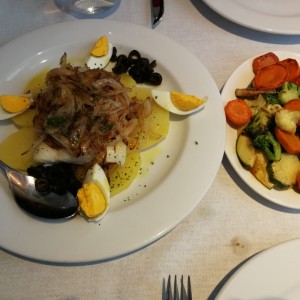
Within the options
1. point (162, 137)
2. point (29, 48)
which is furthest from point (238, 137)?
point (29, 48)

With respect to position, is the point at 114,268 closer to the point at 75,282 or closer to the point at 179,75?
the point at 75,282

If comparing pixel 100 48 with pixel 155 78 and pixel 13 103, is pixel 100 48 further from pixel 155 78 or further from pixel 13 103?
pixel 13 103

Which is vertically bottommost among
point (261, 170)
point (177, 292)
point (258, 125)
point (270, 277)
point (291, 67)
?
point (177, 292)

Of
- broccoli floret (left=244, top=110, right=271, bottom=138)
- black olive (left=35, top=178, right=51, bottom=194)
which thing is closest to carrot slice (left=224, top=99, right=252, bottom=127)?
broccoli floret (left=244, top=110, right=271, bottom=138)

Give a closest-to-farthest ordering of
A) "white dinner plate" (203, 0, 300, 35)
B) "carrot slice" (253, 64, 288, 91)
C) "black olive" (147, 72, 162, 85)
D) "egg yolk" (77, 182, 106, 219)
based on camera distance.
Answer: "egg yolk" (77, 182, 106, 219) → "carrot slice" (253, 64, 288, 91) → "black olive" (147, 72, 162, 85) → "white dinner plate" (203, 0, 300, 35)

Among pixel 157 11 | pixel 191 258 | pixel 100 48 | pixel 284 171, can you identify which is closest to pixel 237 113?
pixel 284 171

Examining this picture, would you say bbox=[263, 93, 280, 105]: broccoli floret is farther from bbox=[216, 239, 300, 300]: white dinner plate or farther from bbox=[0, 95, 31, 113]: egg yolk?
bbox=[0, 95, 31, 113]: egg yolk
